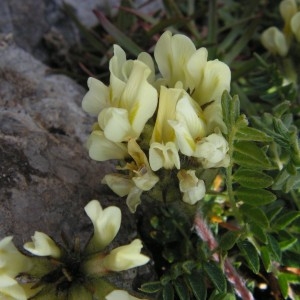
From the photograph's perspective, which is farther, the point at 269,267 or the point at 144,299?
the point at 269,267

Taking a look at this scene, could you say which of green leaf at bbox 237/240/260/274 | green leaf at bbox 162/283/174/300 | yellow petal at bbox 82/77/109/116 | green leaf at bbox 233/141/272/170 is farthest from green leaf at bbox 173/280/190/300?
yellow petal at bbox 82/77/109/116

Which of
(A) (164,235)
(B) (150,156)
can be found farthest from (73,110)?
(B) (150,156)

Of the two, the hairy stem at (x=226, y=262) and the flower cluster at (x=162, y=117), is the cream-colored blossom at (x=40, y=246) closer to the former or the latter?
the flower cluster at (x=162, y=117)

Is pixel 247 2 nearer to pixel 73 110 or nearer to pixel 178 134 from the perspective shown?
pixel 73 110

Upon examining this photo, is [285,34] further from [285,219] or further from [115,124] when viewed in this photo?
[115,124]

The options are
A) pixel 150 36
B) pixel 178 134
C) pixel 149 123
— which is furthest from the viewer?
pixel 150 36

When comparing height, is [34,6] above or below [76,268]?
below

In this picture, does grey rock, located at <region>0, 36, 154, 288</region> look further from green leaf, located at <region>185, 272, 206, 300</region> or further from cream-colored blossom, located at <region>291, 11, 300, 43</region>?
cream-colored blossom, located at <region>291, 11, 300, 43</region>

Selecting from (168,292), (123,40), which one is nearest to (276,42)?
(123,40)
